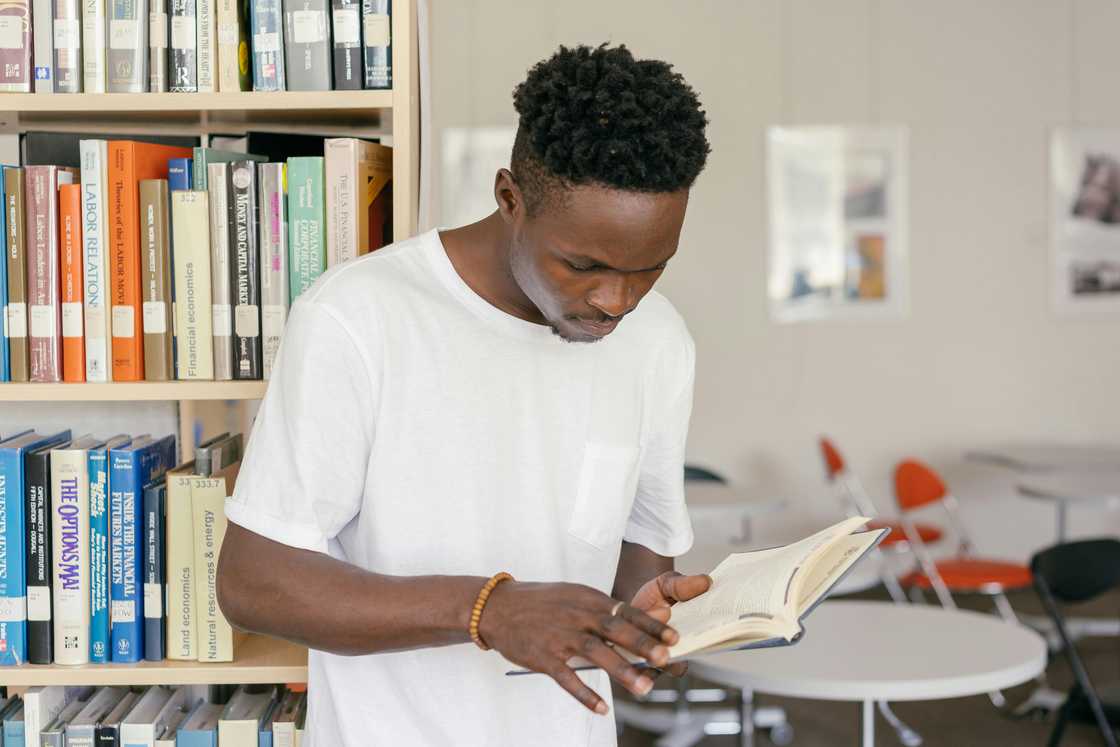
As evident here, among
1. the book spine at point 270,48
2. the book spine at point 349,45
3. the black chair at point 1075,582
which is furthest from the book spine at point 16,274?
the black chair at point 1075,582

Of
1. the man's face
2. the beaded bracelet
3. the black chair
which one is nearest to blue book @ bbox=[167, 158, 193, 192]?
the man's face

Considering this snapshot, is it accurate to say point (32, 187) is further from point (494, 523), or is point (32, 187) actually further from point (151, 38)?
point (494, 523)

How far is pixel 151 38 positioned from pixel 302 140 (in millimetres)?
263

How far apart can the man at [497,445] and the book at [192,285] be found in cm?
39

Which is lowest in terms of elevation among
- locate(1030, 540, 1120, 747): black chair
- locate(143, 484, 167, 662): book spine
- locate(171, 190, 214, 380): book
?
locate(1030, 540, 1120, 747): black chair

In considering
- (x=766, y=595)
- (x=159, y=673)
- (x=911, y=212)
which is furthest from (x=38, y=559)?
(x=911, y=212)

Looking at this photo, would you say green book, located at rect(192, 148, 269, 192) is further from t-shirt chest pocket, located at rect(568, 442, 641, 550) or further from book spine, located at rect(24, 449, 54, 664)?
t-shirt chest pocket, located at rect(568, 442, 641, 550)

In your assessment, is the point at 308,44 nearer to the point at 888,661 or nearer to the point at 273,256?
the point at 273,256

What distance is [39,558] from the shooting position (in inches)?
65.4

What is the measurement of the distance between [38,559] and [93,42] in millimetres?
732

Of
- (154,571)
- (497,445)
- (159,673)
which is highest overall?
(497,445)

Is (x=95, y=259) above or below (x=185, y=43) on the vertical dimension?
below

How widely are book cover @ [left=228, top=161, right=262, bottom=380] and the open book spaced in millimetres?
727

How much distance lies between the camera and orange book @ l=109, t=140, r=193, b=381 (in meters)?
1.63
